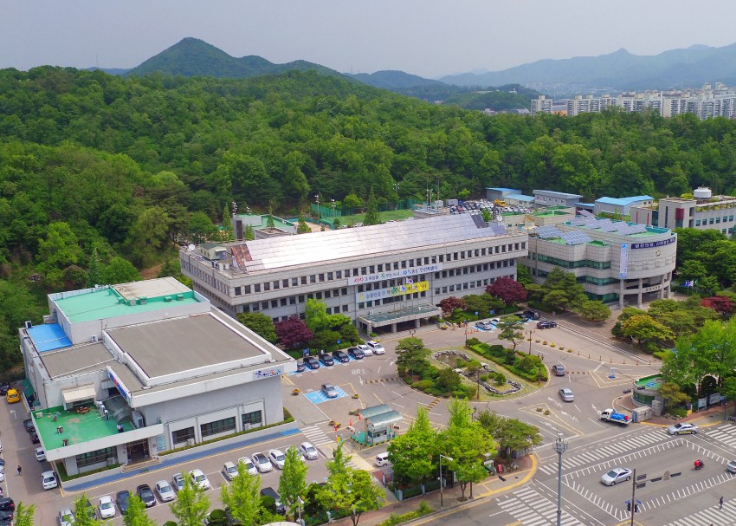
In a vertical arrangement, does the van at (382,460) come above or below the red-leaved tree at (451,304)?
below

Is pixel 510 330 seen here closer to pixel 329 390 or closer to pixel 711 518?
pixel 329 390

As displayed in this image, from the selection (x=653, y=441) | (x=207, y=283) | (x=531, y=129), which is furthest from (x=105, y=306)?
(x=531, y=129)

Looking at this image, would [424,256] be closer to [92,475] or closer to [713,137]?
[92,475]

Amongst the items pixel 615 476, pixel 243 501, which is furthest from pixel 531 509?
pixel 243 501

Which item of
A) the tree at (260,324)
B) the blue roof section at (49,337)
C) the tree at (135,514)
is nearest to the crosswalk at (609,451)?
the tree at (135,514)

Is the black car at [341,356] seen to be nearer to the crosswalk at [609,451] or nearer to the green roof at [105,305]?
the green roof at [105,305]

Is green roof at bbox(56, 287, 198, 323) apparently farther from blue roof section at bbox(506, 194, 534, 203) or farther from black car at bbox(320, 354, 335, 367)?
blue roof section at bbox(506, 194, 534, 203)

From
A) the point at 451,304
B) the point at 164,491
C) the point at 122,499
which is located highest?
the point at 451,304
